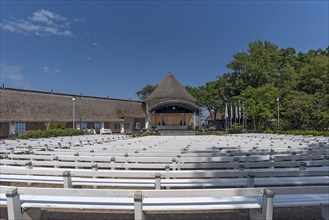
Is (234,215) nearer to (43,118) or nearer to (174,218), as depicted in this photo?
(174,218)

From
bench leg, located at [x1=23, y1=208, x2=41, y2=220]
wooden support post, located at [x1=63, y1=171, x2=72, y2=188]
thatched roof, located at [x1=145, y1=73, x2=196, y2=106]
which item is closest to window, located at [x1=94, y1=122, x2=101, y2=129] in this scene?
thatched roof, located at [x1=145, y1=73, x2=196, y2=106]

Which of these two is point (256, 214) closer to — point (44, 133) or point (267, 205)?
point (267, 205)

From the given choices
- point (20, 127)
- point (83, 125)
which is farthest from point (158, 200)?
point (83, 125)

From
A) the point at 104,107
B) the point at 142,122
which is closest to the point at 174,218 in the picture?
the point at 104,107

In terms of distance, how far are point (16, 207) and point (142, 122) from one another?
50.5 m

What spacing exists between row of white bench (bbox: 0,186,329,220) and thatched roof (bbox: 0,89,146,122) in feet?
111

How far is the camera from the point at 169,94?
50.8 meters

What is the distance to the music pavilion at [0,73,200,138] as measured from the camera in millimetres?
35031

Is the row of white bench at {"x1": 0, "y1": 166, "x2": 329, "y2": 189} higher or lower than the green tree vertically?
lower

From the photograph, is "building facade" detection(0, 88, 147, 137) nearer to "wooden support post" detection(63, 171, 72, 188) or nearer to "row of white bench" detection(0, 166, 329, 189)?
"row of white bench" detection(0, 166, 329, 189)

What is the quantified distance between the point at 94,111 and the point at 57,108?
266 inches

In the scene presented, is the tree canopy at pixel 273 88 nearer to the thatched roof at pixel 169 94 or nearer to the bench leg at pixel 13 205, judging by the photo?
the thatched roof at pixel 169 94

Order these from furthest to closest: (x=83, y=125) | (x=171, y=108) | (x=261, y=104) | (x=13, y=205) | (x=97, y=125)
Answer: (x=97, y=125)
(x=171, y=108)
(x=83, y=125)
(x=261, y=104)
(x=13, y=205)

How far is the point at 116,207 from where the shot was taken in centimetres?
336
